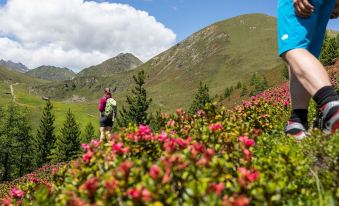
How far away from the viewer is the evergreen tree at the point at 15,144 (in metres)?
81.6

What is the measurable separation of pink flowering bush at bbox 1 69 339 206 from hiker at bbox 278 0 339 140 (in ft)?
2.12

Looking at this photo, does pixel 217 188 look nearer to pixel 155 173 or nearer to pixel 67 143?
pixel 155 173

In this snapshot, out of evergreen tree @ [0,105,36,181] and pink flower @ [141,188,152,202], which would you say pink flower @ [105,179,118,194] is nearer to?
pink flower @ [141,188,152,202]

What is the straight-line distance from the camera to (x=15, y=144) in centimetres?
8244

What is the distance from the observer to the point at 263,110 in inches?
258

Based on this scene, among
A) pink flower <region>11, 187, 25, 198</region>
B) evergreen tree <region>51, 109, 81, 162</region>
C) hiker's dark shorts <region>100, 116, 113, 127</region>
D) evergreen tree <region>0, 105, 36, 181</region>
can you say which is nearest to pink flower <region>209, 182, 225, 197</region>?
pink flower <region>11, 187, 25, 198</region>

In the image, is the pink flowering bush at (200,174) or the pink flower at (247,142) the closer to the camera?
the pink flowering bush at (200,174)

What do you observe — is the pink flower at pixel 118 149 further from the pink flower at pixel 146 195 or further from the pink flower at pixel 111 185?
the pink flower at pixel 146 195

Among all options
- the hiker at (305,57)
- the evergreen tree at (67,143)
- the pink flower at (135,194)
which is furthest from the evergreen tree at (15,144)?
the pink flower at (135,194)

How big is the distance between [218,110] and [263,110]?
1.76 meters

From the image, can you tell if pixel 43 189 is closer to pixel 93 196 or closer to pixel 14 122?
pixel 93 196

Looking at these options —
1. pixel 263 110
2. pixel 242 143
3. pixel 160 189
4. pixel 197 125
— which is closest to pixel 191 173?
pixel 160 189

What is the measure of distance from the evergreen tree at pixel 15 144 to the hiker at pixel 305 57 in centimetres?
8309

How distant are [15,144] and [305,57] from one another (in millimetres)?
85865
